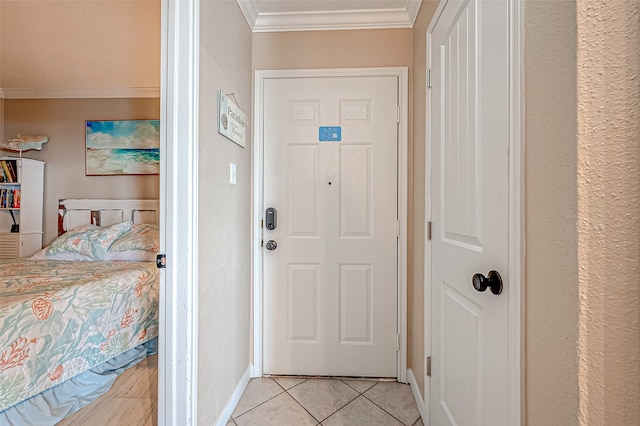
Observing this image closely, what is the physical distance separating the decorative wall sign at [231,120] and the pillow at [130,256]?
5.33ft

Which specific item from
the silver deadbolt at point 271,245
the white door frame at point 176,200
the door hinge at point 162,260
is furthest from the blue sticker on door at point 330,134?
the door hinge at point 162,260

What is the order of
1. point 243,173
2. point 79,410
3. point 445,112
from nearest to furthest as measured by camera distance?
point 445,112 → point 79,410 → point 243,173

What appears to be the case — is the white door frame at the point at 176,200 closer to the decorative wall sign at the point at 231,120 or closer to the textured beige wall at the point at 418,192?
the decorative wall sign at the point at 231,120

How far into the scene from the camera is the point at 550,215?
0.61m

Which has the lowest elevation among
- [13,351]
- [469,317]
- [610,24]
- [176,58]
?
[13,351]

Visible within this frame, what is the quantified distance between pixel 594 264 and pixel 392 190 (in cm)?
160

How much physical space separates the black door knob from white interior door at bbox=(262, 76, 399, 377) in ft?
3.50

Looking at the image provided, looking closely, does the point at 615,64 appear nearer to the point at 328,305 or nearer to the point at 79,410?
the point at 328,305

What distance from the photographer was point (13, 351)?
1.42 metres

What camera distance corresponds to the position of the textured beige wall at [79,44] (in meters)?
2.01

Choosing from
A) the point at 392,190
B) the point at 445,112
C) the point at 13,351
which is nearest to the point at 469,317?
the point at 445,112

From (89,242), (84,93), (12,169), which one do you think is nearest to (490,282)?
(89,242)

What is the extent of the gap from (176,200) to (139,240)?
77.0 inches

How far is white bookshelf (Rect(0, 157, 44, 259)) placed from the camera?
9.84 ft
